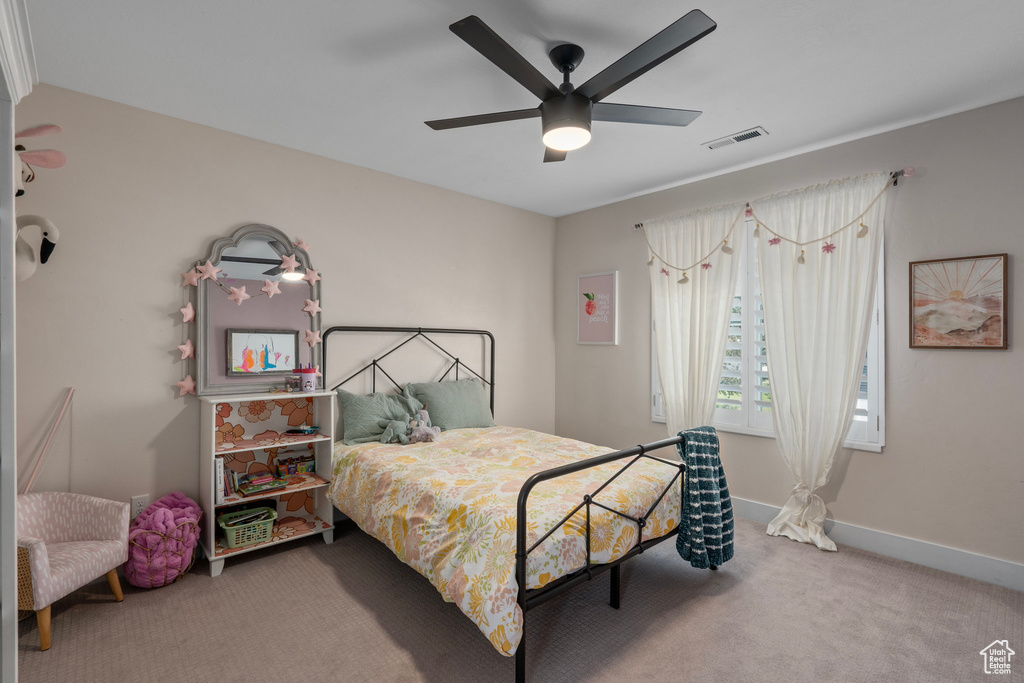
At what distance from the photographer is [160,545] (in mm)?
2525

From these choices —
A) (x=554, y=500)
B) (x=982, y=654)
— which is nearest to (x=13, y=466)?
(x=554, y=500)

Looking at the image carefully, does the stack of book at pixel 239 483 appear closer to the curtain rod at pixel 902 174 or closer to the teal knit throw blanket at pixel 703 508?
the teal knit throw blanket at pixel 703 508

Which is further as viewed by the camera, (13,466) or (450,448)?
(450,448)

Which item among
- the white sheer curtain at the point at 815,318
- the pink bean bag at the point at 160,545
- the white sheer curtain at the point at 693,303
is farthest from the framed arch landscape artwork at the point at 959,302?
the pink bean bag at the point at 160,545

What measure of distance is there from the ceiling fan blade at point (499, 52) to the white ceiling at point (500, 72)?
282mm

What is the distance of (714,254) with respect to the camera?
12.3ft

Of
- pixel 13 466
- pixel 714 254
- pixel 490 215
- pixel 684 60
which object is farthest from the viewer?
pixel 490 215

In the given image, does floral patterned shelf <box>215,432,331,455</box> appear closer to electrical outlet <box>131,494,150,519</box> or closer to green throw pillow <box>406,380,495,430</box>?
electrical outlet <box>131,494,150,519</box>

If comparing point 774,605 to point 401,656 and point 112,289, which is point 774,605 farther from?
point 112,289

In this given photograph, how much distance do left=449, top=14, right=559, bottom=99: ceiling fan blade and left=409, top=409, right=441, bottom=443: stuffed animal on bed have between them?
7.24ft

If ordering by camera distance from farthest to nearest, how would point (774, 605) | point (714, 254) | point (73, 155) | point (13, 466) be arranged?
point (714, 254)
point (73, 155)
point (774, 605)
point (13, 466)

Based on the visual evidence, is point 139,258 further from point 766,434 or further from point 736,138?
point 766,434

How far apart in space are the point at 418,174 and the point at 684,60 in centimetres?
217

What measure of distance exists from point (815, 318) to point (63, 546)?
14.2 feet
